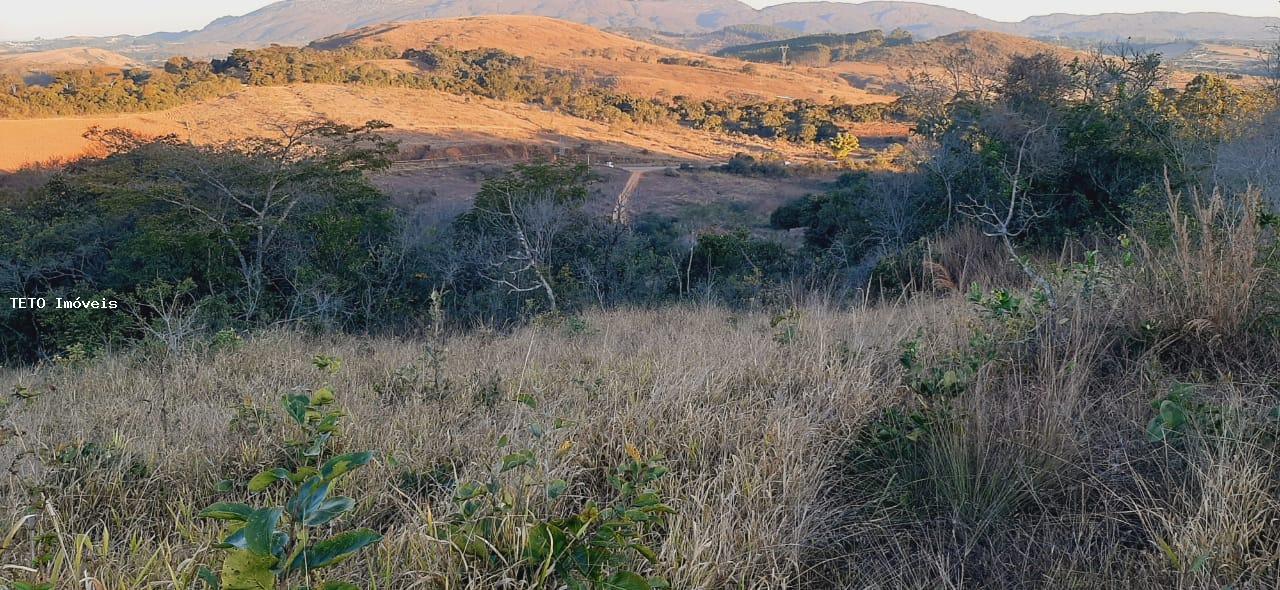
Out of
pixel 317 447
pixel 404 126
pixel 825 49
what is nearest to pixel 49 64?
pixel 404 126

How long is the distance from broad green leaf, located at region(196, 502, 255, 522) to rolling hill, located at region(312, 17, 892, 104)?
188ft

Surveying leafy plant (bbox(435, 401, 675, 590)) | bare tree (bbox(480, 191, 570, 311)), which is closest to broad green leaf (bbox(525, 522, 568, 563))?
leafy plant (bbox(435, 401, 675, 590))

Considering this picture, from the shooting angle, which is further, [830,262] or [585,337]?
[830,262]

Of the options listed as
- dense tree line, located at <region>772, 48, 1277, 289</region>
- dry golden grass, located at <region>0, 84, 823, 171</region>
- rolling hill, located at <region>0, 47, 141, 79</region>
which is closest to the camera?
dense tree line, located at <region>772, 48, 1277, 289</region>

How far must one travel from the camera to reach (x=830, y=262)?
14.0m

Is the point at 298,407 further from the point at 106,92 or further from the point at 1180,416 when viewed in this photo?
the point at 106,92

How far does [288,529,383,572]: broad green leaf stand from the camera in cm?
135

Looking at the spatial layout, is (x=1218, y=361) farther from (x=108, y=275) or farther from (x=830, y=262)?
(x=108, y=275)

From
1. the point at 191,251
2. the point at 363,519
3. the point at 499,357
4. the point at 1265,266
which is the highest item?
the point at 1265,266

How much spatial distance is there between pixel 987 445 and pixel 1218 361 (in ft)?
4.33

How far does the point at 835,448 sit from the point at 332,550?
1.57 m

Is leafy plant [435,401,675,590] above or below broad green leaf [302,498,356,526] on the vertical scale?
below

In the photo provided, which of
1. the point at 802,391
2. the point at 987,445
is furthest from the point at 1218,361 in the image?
the point at 802,391

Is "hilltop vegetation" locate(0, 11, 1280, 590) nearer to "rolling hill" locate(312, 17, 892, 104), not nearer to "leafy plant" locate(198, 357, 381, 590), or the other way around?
"leafy plant" locate(198, 357, 381, 590)
